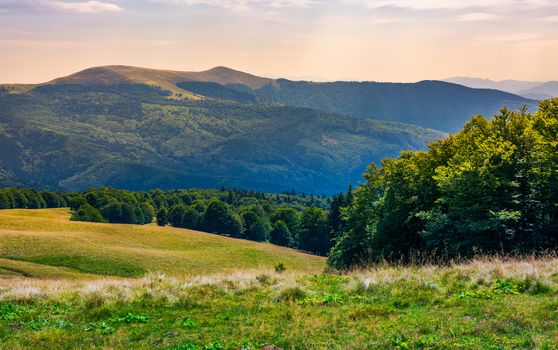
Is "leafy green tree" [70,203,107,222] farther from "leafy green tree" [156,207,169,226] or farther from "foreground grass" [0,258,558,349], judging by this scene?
"foreground grass" [0,258,558,349]

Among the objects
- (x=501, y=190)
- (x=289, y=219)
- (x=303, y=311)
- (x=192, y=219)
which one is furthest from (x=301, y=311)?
(x=289, y=219)

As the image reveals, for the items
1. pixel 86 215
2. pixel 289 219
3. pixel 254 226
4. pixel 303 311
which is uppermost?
pixel 303 311

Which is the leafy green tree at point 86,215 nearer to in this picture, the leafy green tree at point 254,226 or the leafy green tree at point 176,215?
the leafy green tree at point 176,215

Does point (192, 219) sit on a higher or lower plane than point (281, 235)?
higher

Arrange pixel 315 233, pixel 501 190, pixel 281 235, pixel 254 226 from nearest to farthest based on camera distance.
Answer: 1. pixel 501 190
2. pixel 315 233
3. pixel 281 235
4. pixel 254 226

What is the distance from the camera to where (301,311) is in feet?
55.6

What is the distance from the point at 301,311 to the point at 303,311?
74 millimetres

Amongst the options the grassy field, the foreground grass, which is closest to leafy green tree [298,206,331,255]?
the grassy field

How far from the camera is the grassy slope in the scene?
66.7 m

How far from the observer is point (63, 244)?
2958 inches

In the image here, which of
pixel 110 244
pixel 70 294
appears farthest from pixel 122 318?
pixel 110 244

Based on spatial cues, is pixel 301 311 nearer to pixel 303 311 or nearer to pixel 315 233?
pixel 303 311

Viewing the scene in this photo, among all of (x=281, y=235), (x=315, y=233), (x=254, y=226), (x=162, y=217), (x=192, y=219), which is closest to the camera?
(x=315, y=233)

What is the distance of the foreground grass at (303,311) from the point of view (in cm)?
1374
